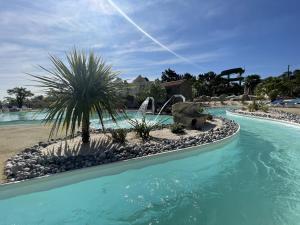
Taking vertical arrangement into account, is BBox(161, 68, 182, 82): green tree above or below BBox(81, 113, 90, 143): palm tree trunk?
above

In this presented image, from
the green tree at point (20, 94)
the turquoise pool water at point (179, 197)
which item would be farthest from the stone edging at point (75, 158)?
the green tree at point (20, 94)

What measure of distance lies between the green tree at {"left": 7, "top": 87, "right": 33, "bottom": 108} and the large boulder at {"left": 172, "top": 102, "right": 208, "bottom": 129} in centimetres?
6026

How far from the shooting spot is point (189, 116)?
535 inches

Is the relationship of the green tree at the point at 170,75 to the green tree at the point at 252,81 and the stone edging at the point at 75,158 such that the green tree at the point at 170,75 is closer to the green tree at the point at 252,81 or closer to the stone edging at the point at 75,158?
the green tree at the point at 252,81

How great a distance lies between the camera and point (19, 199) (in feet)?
18.9

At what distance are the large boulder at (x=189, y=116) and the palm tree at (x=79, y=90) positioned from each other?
5622 mm

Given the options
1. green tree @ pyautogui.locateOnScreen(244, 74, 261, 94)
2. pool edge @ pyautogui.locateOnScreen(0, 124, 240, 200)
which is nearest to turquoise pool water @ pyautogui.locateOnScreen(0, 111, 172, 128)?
pool edge @ pyautogui.locateOnScreen(0, 124, 240, 200)

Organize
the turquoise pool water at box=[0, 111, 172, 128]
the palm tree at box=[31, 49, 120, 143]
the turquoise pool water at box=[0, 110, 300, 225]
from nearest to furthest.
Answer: the turquoise pool water at box=[0, 110, 300, 225] → the palm tree at box=[31, 49, 120, 143] → the turquoise pool water at box=[0, 111, 172, 128]

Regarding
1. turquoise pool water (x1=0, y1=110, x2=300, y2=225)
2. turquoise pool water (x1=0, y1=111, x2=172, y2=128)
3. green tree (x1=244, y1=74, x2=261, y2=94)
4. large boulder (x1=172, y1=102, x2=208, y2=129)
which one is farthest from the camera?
green tree (x1=244, y1=74, x2=261, y2=94)

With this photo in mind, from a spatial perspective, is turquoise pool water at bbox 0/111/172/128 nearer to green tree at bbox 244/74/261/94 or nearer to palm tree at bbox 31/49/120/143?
palm tree at bbox 31/49/120/143

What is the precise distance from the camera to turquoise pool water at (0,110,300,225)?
489cm

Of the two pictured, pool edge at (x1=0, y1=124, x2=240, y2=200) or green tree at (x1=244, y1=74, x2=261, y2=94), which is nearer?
pool edge at (x1=0, y1=124, x2=240, y2=200)

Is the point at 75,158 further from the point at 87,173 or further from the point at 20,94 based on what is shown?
the point at 20,94

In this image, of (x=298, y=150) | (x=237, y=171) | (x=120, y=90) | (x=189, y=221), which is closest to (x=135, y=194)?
(x=189, y=221)
